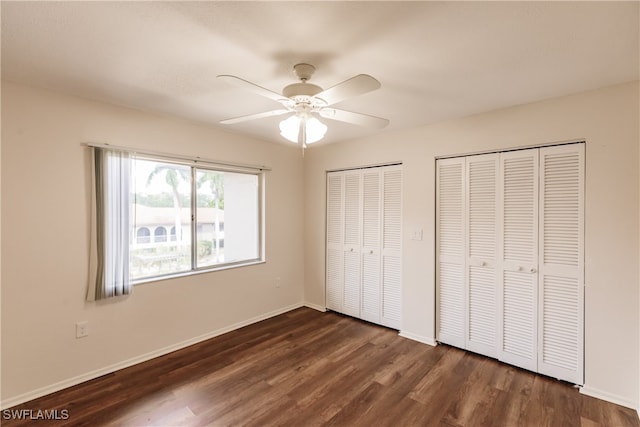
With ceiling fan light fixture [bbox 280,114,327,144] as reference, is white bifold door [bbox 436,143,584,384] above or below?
below

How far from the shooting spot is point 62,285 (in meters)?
2.29

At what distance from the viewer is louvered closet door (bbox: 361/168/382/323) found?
3578 mm

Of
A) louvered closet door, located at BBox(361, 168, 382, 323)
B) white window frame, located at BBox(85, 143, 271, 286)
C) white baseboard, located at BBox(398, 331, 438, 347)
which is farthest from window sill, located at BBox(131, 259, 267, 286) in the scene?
white baseboard, located at BBox(398, 331, 438, 347)

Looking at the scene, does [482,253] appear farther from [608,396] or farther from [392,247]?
[608,396]

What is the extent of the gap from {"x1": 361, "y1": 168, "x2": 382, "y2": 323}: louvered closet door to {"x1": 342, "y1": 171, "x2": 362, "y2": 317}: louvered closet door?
72 millimetres

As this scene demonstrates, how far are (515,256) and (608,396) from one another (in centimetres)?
112

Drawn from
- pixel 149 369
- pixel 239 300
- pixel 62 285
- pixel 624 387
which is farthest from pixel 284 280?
pixel 624 387

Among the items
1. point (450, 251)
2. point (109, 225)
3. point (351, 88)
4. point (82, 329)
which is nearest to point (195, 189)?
point (109, 225)

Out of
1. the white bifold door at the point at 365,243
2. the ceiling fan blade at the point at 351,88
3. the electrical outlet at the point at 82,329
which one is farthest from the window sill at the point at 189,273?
the ceiling fan blade at the point at 351,88

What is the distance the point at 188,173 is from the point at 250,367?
6.52ft

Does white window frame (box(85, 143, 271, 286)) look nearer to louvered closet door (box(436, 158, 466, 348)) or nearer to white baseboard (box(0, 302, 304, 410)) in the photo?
white baseboard (box(0, 302, 304, 410))

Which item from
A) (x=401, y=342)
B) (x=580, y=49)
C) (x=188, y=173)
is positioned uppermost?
(x=580, y=49)

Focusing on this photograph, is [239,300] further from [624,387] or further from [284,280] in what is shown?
[624,387]

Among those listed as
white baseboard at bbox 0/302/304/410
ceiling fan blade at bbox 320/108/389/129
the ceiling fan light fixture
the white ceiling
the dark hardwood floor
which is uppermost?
the white ceiling
